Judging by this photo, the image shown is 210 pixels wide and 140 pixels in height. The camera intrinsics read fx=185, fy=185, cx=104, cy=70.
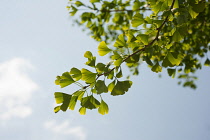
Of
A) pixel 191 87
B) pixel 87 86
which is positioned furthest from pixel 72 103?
pixel 191 87

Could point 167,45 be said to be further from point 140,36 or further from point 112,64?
point 112,64

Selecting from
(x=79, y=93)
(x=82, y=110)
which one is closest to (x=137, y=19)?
(x=79, y=93)

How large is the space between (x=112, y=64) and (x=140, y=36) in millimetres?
282

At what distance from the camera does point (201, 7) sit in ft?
4.04

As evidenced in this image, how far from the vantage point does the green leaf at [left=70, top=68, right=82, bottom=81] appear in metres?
1.36

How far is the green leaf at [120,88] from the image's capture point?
4.42 feet

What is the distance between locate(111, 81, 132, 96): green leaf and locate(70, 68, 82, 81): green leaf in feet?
0.90

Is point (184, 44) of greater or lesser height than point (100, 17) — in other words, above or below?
below

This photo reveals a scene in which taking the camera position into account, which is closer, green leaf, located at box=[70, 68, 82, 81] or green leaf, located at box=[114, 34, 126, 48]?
green leaf, located at box=[70, 68, 82, 81]

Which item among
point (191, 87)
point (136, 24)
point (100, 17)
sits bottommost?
point (136, 24)

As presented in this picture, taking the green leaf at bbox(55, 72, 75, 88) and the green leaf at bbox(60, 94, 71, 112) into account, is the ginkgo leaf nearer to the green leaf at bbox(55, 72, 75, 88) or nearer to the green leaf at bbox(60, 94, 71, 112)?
the green leaf at bbox(55, 72, 75, 88)

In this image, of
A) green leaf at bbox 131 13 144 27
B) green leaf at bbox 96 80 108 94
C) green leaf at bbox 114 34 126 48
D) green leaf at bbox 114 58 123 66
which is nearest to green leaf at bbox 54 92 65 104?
green leaf at bbox 96 80 108 94

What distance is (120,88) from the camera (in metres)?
1.35

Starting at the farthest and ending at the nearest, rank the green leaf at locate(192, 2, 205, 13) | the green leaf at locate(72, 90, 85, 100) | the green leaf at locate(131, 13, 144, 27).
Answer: the green leaf at locate(131, 13, 144, 27)
the green leaf at locate(72, 90, 85, 100)
the green leaf at locate(192, 2, 205, 13)
